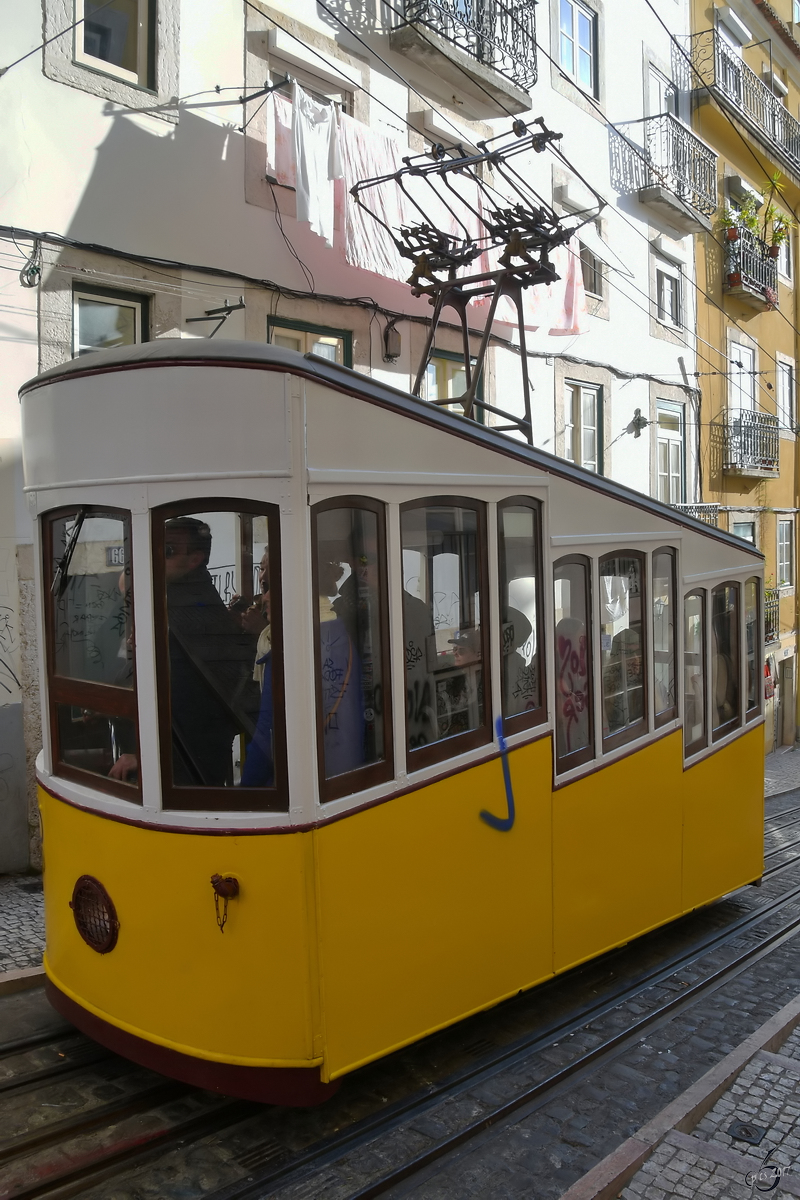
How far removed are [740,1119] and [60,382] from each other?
422 centimetres

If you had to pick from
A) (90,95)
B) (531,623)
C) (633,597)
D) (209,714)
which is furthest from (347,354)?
(209,714)

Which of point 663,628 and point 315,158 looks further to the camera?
point 315,158

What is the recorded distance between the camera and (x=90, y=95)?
789cm

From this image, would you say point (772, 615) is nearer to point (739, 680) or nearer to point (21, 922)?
point (739, 680)

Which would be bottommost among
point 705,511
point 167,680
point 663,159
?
point 167,680

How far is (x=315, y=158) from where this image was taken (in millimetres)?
8836

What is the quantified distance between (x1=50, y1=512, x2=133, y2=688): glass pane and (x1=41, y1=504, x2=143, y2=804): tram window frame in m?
0.02

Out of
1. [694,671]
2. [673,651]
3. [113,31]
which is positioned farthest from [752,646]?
[113,31]

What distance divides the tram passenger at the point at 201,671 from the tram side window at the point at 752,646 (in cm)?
504

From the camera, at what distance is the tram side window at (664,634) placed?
607cm

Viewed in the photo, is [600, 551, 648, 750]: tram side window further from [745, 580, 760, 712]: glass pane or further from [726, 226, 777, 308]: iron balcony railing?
[726, 226, 777, 308]: iron balcony railing

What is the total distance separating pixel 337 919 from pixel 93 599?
163 cm

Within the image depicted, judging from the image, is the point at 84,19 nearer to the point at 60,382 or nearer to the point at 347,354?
the point at 347,354

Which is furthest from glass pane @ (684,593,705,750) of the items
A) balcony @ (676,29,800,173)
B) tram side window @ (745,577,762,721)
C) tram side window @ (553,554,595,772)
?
balcony @ (676,29,800,173)
